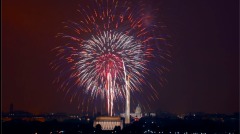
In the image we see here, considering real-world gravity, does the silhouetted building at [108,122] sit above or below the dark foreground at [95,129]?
above

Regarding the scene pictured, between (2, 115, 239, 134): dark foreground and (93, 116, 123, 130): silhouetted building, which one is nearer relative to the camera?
(2, 115, 239, 134): dark foreground

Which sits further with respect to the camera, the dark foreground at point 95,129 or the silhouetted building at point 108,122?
the silhouetted building at point 108,122

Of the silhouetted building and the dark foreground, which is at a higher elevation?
the silhouetted building

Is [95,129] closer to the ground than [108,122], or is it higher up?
closer to the ground

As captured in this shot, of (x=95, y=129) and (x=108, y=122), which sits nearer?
(x=95, y=129)
